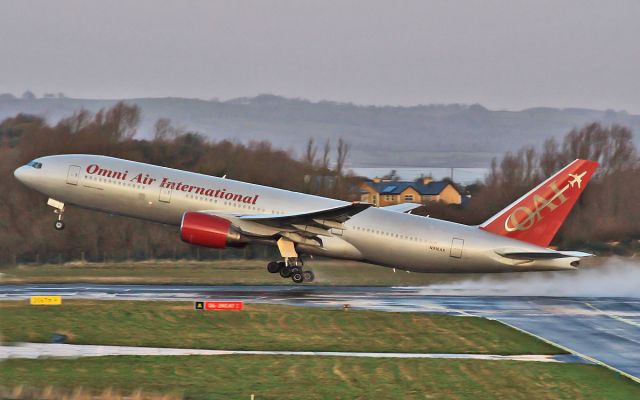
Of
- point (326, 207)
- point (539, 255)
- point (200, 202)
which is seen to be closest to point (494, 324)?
point (539, 255)

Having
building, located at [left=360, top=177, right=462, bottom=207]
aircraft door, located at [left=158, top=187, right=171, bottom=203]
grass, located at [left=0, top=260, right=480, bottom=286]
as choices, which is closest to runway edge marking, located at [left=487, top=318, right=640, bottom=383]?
grass, located at [left=0, top=260, right=480, bottom=286]

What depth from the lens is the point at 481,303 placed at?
38875 mm

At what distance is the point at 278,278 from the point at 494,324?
15.5 metres

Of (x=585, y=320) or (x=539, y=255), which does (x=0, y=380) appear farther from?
(x=539, y=255)

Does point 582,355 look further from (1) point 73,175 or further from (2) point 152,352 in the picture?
(1) point 73,175

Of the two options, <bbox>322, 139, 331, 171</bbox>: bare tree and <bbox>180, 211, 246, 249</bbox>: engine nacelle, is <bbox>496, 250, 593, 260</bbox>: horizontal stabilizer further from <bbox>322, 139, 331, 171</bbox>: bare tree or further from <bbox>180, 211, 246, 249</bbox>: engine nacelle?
<bbox>322, 139, 331, 171</bbox>: bare tree

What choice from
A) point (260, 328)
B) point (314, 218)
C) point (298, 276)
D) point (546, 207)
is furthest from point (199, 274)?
point (546, 207)

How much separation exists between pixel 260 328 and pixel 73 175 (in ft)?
49.7

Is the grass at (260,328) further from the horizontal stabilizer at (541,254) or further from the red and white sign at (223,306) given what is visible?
the horizontal stabilizer at (541,254)

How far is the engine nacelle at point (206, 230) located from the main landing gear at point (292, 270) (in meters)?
2.57

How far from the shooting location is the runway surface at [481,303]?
30.4m

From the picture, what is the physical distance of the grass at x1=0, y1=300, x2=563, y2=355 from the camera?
28.7 m

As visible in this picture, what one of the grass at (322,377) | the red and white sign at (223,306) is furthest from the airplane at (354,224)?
the grass at (322,377)

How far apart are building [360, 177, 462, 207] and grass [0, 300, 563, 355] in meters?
41.2
